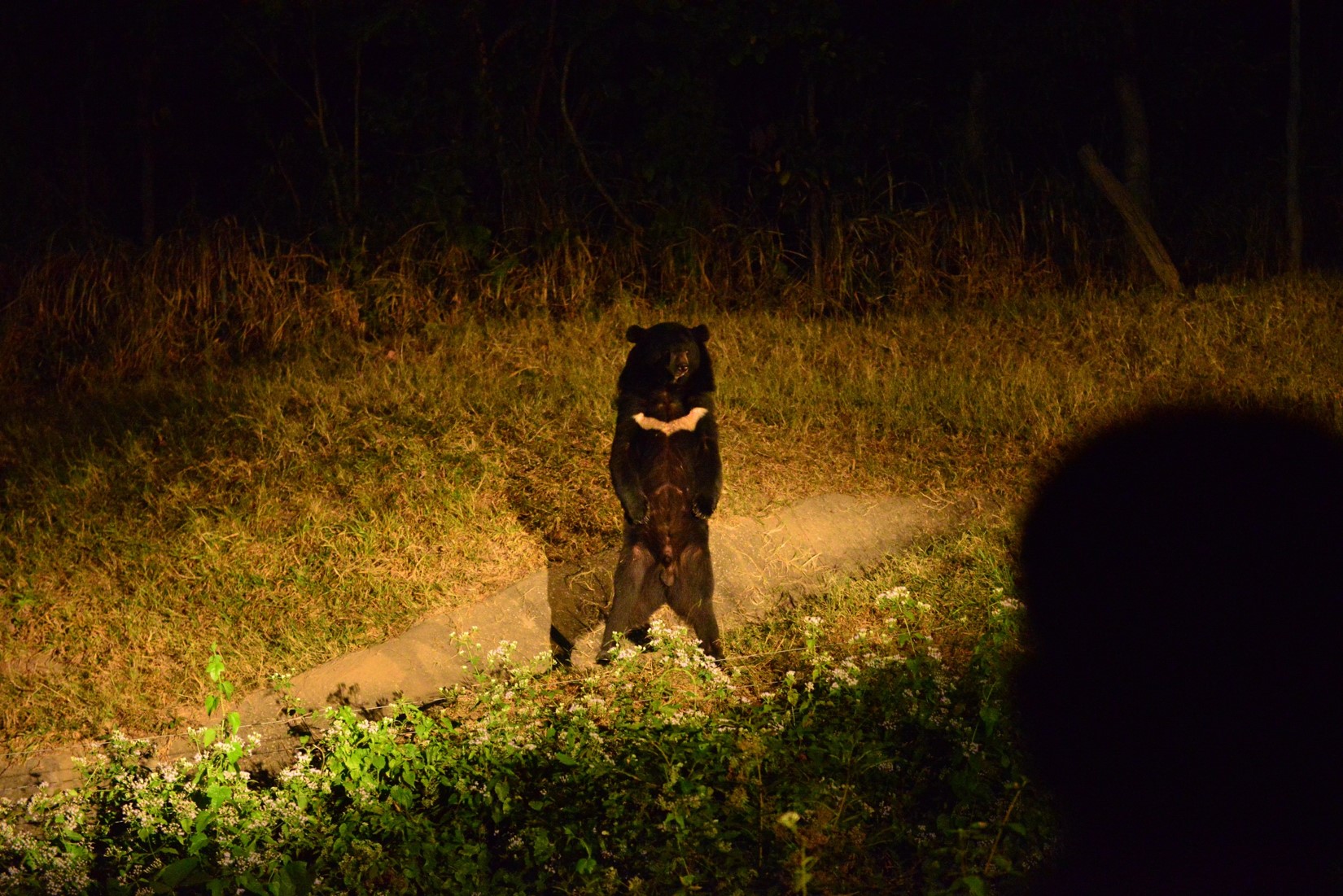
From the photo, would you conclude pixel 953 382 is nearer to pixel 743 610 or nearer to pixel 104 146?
pixel 743 610

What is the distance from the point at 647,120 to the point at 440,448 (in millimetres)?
5196

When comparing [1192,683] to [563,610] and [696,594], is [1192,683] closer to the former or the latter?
[696,594]

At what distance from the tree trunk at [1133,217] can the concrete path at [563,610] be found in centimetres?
443

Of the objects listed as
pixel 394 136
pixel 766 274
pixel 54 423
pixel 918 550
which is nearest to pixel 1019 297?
pixel 766 274

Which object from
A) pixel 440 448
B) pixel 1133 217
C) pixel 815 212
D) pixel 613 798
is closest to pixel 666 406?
pixel 613 798

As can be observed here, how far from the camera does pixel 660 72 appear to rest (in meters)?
10.5

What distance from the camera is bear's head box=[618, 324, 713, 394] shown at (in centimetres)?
465

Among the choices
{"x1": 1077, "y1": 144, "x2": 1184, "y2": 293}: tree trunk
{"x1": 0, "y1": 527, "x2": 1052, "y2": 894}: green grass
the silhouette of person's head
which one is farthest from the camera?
{"x1": 1077, "y1": 144, "x2": 1184, "y2": 293}: tree trunk

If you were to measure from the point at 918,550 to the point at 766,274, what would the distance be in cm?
477

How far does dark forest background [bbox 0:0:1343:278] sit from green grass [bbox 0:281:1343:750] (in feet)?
5.57

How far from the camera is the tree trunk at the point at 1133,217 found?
30.5 ft

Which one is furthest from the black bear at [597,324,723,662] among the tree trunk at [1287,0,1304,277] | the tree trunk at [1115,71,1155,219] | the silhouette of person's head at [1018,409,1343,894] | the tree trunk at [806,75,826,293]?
the tree trunk at [1115,71,1155,219]

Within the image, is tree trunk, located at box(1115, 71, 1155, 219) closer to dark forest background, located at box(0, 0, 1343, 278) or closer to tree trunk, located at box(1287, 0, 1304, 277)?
dark forest background, located at box(0, 0, 1343, 278)

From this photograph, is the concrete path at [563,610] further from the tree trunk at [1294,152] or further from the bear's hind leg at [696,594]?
the tree trunk at [1294,152]
